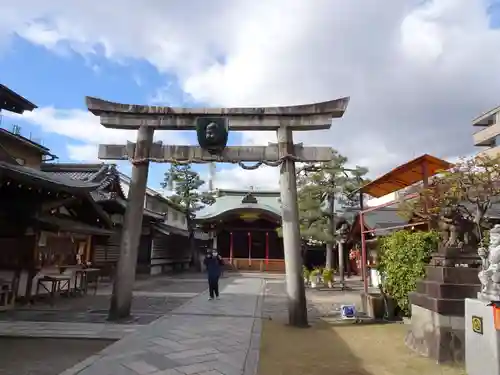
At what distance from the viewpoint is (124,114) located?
986 cm

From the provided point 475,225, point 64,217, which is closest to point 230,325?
point 475,225

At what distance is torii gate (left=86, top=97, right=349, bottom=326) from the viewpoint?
9.30 metres

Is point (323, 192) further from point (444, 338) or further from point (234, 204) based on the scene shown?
point (234, 204)

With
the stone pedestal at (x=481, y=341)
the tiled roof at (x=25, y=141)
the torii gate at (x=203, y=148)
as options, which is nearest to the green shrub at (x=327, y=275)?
the torii gate at (x=203, y=148)

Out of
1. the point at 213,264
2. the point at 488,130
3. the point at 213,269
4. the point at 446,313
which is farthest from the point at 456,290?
the point at 488,130

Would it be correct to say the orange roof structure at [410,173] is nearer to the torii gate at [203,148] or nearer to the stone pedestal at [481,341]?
the torii gate at [203,148]

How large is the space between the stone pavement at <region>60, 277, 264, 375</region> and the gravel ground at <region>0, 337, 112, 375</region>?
357 mm

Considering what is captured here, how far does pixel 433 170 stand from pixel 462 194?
2034mm

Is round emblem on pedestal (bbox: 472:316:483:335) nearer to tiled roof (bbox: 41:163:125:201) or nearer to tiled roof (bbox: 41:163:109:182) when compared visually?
tiled roof (bbox: 41:163:125:201)

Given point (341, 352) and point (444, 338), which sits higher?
point (444, 338)

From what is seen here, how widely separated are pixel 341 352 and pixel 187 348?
2643mm

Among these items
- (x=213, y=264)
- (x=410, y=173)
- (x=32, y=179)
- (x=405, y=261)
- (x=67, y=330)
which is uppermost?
(x=410, y=173)

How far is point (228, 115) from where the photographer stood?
32.1 feet

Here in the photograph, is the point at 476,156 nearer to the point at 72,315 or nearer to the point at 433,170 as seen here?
the point at 433,170
